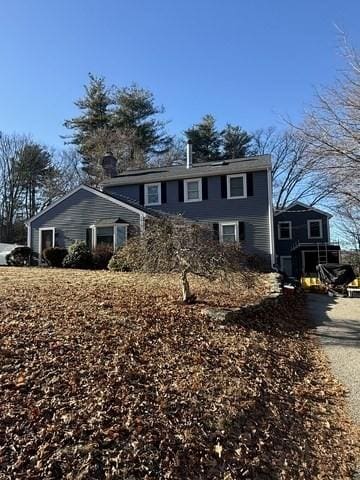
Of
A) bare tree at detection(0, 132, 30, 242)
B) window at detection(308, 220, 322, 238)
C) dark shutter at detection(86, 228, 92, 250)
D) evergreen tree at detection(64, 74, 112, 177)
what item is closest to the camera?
dark shutter at detection(86, 228, 92, 250)

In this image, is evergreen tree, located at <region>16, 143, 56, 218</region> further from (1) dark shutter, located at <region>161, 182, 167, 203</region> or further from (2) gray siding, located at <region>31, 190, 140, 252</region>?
(1) dark shutter, located at <region>161, 182, 167, 203</region>

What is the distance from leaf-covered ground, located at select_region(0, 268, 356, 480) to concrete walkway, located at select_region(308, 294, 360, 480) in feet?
0.68

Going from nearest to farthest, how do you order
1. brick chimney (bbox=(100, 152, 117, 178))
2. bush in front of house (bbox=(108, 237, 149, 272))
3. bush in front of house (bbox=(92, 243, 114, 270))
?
bush in front of house (bbox=(108, 237, 149, 272)), bush in front of house (bbox=(92, 243, 114, 270)), brick chimney (bbox=(100, 152, 117, 178))

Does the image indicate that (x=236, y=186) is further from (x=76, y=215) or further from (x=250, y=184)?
(x=76, y=215)

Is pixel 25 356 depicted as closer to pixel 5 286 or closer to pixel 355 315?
pixel 5 286

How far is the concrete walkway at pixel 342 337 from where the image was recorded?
562 cm

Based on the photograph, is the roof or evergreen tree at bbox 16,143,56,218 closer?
the roof

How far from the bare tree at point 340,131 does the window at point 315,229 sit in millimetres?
21860

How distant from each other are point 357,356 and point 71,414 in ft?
17.4

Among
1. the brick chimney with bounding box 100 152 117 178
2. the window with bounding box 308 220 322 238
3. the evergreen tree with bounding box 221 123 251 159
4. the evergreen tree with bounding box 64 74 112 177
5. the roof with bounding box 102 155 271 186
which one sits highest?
the evergreen tree with bounding box 64 74 112 177

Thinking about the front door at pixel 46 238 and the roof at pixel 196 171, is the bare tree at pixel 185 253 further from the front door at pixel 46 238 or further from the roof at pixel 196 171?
the front door at pixel 46 238

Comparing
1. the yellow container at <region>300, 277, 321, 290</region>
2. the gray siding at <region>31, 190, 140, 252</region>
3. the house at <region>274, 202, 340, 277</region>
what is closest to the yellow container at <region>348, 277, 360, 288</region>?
the yellow container at <region>300, 277, 321, 290</region>

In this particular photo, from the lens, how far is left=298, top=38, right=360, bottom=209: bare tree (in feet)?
22.1

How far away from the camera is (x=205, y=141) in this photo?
124 feet
